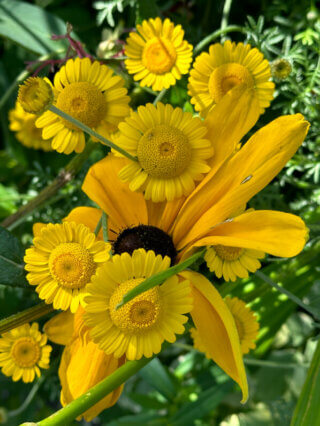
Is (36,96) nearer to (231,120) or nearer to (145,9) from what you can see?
(231,120)

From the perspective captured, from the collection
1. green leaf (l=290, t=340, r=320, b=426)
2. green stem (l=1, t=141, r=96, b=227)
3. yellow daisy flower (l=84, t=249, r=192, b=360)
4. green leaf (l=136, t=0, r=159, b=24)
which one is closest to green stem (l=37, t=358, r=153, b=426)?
yellow daisy flower (l=84, t=249, r=192, b=360)

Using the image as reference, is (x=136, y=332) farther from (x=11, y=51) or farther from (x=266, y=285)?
(x=11, y=51)

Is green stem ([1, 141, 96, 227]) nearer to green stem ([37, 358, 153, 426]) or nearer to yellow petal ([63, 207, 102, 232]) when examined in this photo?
yellow petal ([63, 207, 102, 232])

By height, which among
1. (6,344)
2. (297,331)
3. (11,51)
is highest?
(11,51)

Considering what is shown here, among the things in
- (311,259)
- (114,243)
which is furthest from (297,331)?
(114,243)

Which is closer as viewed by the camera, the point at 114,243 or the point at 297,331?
the point at 114,243

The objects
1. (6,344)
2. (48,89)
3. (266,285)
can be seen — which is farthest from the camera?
(266,285)

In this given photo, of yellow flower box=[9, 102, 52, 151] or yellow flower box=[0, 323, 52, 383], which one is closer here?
yellow flower box=[0, 323, 52, 383]
